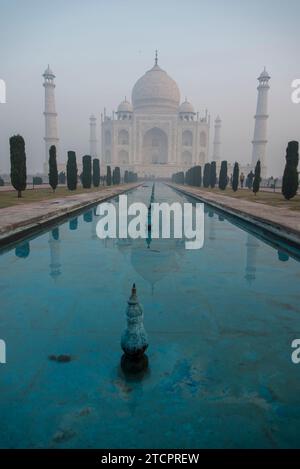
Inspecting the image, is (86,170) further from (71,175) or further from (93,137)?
(93,137)

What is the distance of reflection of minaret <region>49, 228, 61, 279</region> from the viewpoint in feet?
14.3

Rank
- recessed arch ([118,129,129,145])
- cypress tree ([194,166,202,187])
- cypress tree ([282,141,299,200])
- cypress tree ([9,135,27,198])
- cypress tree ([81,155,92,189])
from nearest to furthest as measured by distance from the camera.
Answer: cypress tree ([9,135,27,198]) → cypress tree ([282,141,299,200]) → cypress tree ([81,155,92,189]) → cypress tree ([194,166,202,187]) → recessed arch ([118,129,129,145])

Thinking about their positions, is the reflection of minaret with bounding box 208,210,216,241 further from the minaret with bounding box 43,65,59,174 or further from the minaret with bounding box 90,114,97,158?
the minaret with bounding box 90,114,97,158

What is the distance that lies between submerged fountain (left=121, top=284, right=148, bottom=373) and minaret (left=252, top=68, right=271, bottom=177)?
2397 inches

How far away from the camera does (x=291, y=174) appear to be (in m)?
16.6

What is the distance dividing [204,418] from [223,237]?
560 cm

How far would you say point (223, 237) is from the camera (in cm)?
708

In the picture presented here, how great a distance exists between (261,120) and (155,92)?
21838mm

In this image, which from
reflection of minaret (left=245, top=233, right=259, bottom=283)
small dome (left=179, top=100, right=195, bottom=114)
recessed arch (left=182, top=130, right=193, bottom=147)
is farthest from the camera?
small dome (left=179, top=100, right=195, bottom=114)

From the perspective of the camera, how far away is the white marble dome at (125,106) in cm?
7131

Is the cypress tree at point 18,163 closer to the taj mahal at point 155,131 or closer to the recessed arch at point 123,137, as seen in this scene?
the taj mahal at point 155,131

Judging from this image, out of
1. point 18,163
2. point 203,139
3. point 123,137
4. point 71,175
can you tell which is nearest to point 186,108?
point 203,139

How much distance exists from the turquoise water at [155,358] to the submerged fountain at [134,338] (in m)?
0.08

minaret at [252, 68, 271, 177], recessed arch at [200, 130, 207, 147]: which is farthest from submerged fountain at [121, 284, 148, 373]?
recessed arch at [200, 130, 207, 147]
